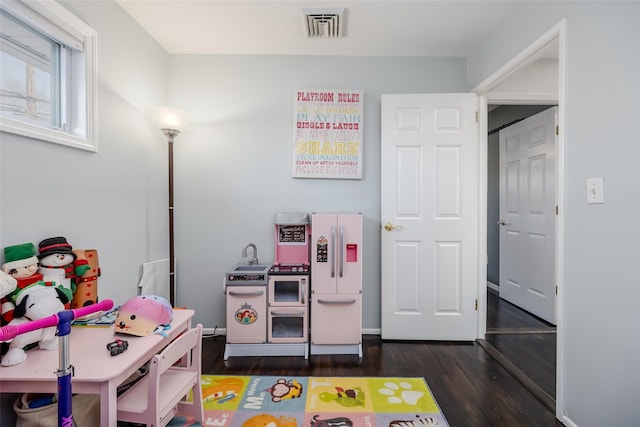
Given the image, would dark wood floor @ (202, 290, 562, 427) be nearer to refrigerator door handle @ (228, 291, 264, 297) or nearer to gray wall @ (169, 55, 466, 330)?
refrigerator door handle @ (228, 291, 264, 297)

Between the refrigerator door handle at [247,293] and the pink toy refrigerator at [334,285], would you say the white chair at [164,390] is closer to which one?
the refrigerator door handle at [247,293]

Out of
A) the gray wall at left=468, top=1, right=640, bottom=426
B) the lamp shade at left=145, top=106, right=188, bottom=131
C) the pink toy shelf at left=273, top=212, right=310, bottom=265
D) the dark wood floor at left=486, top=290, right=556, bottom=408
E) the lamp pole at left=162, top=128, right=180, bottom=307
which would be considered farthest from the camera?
the pink toy shelf at left=273, top=212, right=310, bottom=265

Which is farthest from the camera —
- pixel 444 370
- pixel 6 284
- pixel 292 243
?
pixel 292 243

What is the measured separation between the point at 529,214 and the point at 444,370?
216 cm

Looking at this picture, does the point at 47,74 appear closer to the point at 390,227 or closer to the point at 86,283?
the point at 86,283

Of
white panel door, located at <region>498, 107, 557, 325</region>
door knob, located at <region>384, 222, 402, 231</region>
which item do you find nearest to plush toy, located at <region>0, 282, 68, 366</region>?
door knob, located at <region>384, 222, 402, 231</region>

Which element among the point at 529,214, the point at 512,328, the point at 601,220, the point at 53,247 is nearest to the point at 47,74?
the point at 53,247

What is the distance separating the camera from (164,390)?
4.31 ft

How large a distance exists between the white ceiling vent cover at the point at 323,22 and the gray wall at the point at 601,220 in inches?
54.1

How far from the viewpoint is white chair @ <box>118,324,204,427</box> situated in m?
1.16

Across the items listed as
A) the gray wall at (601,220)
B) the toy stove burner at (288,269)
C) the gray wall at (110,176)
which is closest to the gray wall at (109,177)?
the gray wall at (110,176)

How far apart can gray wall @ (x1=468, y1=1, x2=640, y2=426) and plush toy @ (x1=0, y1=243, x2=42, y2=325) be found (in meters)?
2.75

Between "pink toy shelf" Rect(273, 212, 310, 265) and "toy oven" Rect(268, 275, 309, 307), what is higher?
"pink toy shelf" Rect(273, 212, 310, 265)

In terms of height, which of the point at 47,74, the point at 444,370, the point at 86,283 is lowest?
the point at 444,370
